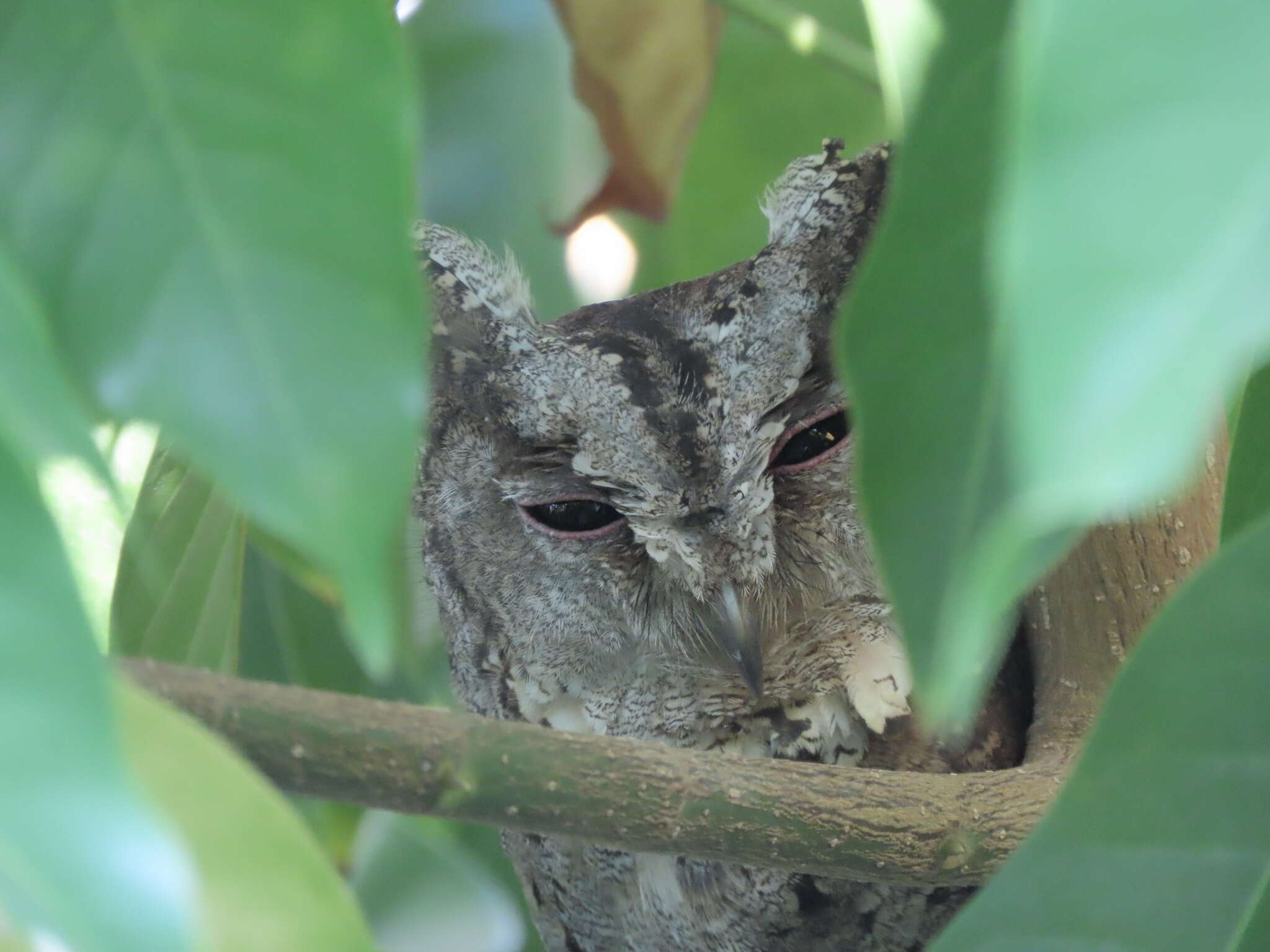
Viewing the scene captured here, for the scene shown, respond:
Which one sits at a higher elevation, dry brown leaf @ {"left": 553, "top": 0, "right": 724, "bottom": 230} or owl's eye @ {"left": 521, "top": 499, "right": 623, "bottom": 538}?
dry brown leaf @ {"left": 553, "top": 0, "right": 724, "bottom": 230}

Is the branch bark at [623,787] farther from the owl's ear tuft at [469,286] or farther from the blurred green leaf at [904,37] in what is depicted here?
the owl's ear tuft at [469,286]

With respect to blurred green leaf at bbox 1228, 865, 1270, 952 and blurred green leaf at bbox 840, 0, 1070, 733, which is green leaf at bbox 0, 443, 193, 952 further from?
blurred green leaf at bbox 1228, 865, 1270, 952

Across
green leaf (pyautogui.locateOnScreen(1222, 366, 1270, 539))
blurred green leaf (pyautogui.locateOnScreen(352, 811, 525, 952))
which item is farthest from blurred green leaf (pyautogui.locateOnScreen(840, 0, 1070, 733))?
blurred green leaf (pyautogui.locateOnScreen(352, 811, 525, 952))

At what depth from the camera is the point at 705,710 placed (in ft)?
4.50

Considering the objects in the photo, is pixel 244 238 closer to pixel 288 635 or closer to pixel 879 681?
pixel 879 681

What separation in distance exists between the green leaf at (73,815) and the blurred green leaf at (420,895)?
161cm

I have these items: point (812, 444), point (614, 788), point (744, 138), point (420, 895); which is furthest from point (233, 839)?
point (420, 895)

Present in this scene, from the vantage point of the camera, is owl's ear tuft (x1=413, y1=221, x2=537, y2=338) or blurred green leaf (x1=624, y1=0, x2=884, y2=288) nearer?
owl's ear tuft (x1=413, y1=221, x2=537, y2=338)

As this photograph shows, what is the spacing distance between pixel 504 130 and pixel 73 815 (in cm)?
207

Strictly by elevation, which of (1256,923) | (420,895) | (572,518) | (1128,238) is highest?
(572,518)

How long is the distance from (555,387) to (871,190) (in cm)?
39

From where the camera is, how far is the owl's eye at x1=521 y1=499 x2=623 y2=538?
128cm

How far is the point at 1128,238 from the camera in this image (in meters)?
0.33

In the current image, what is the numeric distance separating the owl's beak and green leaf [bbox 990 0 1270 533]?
2.84 feet
